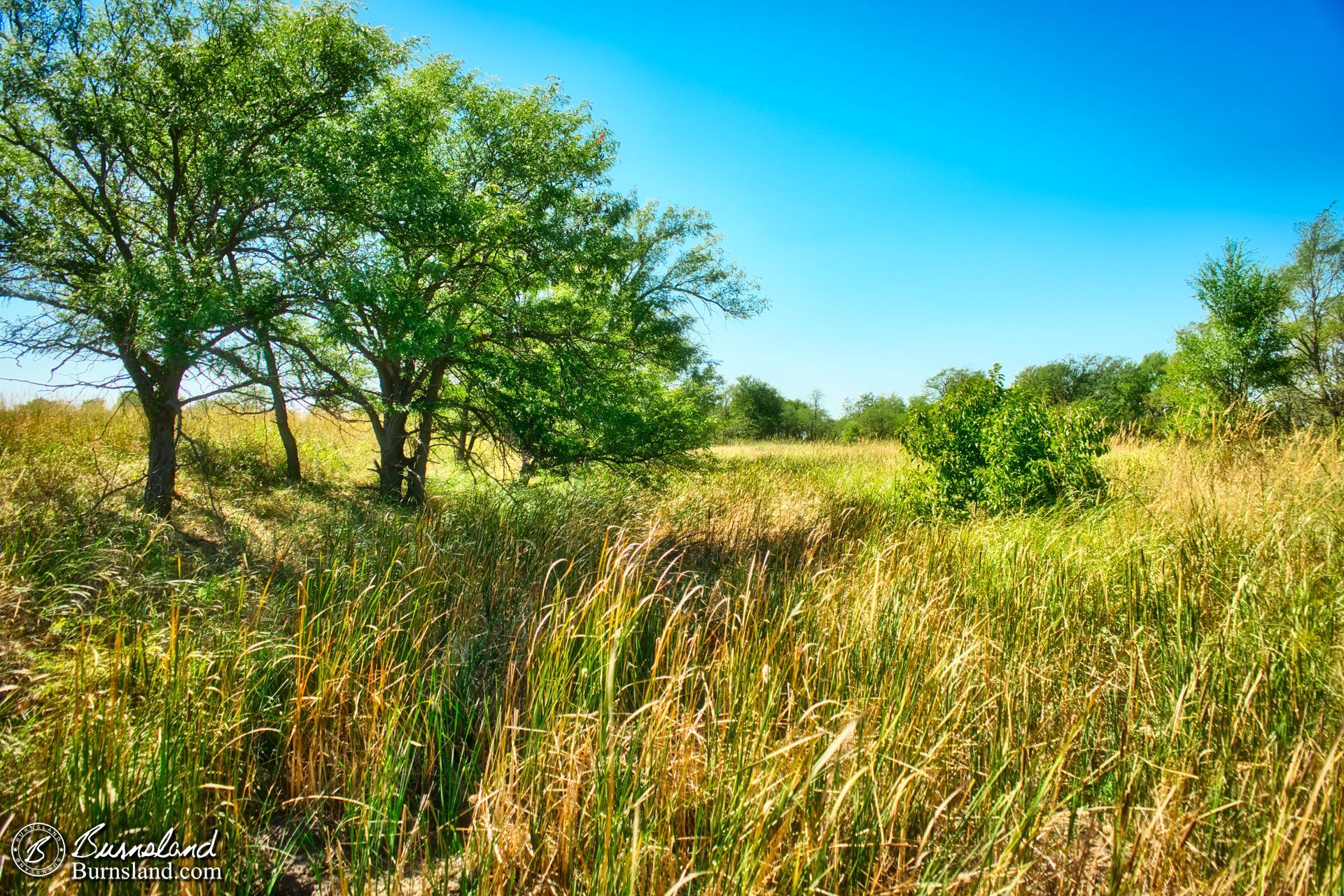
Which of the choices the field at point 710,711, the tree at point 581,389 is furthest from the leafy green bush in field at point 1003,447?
the tree at point 581,389

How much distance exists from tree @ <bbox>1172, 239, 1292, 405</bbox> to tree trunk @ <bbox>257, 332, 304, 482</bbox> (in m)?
25.0

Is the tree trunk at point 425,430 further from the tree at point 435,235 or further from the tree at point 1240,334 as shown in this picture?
the tree at point 1240,334

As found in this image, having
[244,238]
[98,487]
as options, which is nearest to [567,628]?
[244,238]

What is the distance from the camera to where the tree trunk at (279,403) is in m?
6.29

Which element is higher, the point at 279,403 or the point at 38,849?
the point at 279,403

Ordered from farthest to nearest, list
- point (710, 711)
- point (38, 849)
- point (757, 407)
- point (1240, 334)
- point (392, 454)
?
point (757, 407) < point (1240, 334) < point (392, 454) < point (710, 711) < point (38, 849)

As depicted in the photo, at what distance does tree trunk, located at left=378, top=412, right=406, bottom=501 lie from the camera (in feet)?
28.6

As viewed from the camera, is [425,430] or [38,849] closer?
[38,849]

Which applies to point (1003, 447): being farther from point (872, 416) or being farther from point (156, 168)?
point (872, 416)

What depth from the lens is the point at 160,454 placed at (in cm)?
635

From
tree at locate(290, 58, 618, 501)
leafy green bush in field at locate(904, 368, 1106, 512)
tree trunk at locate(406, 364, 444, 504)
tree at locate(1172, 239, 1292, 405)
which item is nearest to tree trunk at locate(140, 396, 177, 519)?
tree at locate(290, 58, 618, 501)

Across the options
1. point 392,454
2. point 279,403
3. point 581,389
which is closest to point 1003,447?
point 581,389

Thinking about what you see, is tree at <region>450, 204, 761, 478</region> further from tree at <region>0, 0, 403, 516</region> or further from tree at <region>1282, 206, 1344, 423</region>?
tree at <region>1282, 206, 1344, 423</region>

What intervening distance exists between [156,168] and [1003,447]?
9.99 metres
